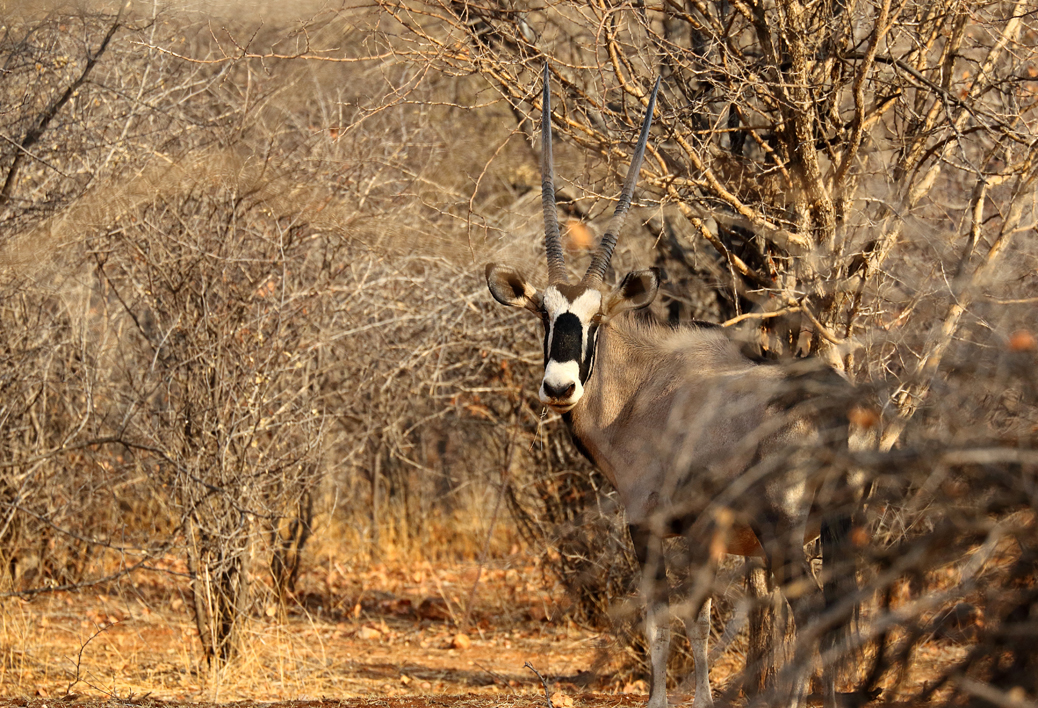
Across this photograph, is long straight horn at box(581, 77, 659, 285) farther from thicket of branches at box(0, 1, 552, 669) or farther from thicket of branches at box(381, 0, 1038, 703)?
thicket of branches at box(0, 1, 552, 669)

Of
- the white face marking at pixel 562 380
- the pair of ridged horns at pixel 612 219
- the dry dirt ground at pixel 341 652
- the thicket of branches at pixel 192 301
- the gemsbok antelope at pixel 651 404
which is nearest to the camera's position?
the gemsbok antelope at pixel 651 404

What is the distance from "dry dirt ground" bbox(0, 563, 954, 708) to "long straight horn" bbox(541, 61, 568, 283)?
197 cm

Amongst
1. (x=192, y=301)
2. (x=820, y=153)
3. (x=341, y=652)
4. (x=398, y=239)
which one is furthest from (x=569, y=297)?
(x=341, y=652)

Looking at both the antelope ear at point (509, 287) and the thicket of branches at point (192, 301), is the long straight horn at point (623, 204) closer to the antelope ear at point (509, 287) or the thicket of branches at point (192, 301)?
the antelope ear at point (509, 287)

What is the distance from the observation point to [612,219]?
572 cm

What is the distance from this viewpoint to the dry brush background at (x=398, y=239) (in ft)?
18.7

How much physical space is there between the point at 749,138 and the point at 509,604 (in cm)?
461

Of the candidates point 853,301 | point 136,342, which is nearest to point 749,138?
point 853,301

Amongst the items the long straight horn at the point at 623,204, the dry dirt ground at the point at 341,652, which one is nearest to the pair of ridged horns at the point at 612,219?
the long straight horn at the point at 623,204

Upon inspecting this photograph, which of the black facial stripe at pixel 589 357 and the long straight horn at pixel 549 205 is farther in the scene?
the long straight horn at pixel 549 205

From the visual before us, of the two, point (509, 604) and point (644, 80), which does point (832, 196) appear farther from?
point (509, 604)

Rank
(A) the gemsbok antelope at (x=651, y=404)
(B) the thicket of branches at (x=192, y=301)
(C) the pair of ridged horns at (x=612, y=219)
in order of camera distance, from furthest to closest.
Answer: (B) the thicket of branches at (x=192, y=301) < (C) the pair of ridged horns at (x=612, y=219) < (A) the gemsbok antelope at (x=651, y=404)

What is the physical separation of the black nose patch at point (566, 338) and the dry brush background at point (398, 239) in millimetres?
827

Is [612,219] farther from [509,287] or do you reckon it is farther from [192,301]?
[192,301]
